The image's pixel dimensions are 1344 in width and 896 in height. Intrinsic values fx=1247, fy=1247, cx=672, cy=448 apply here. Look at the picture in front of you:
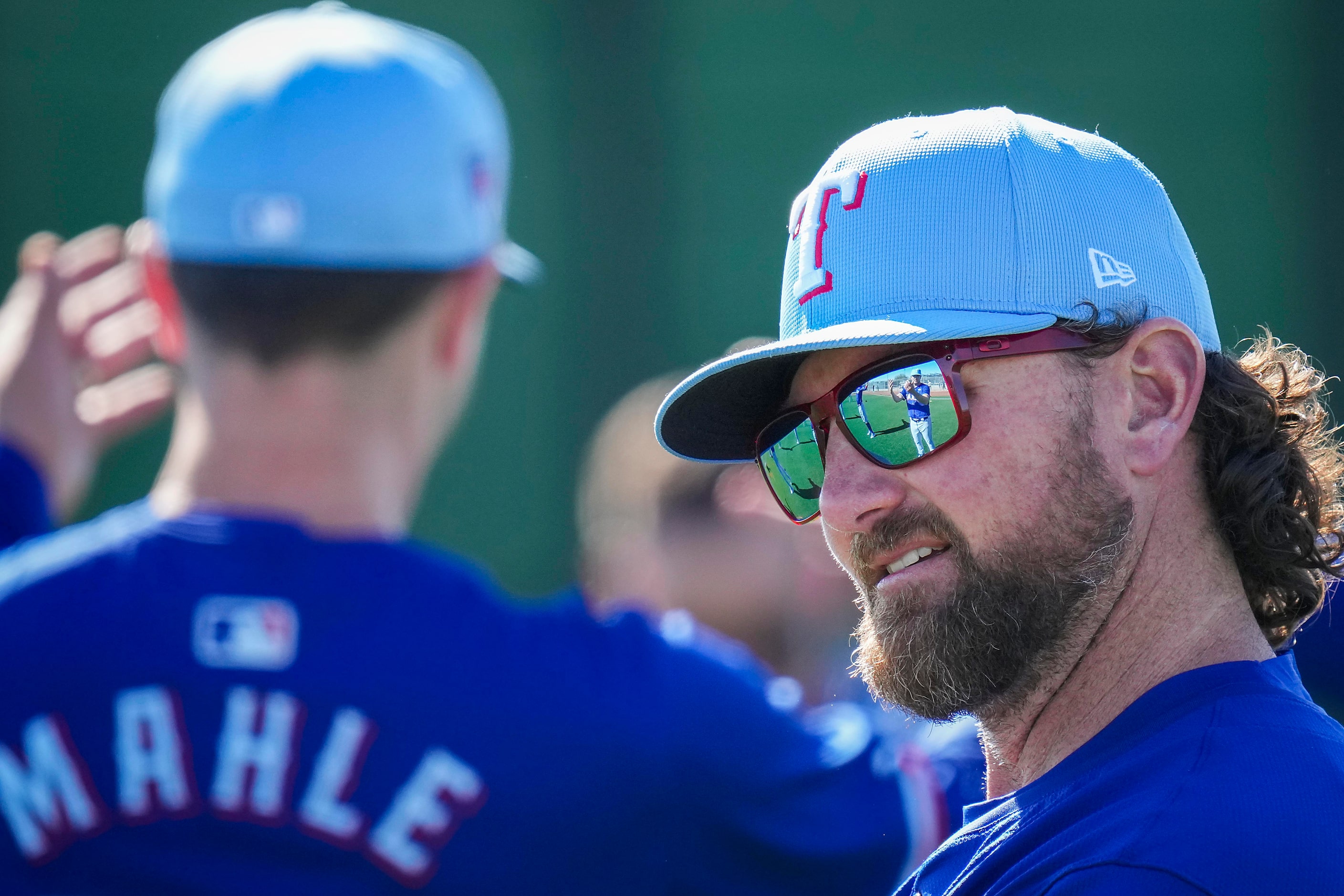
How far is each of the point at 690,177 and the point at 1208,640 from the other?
5591mm

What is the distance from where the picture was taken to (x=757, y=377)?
203 centimetres

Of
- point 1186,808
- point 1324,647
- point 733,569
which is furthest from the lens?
point 733,569

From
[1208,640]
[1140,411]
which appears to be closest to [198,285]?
[1140,411]

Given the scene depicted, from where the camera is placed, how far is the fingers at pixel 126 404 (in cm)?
200

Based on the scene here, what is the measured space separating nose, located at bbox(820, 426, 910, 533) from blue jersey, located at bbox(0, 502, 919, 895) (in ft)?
1.05

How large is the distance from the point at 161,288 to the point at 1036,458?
4.09ft

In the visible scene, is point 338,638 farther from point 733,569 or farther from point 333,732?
point 733,569

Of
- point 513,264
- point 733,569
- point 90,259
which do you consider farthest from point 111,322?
point 733,569

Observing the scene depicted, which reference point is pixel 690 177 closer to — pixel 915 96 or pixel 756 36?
pixel 756 36

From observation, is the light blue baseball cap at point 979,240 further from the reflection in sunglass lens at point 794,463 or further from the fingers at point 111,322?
the fingers at point 111,322

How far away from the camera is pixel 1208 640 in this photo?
1592mm

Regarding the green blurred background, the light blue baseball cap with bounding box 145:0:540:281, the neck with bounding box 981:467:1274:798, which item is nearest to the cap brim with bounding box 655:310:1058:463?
the neck with bounding box 981:467:1274:798

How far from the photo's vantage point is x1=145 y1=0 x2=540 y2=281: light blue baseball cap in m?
1.68

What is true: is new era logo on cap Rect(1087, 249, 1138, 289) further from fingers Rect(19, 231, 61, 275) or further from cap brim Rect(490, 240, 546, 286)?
fingers Rect(19, 231, 61, 275)
